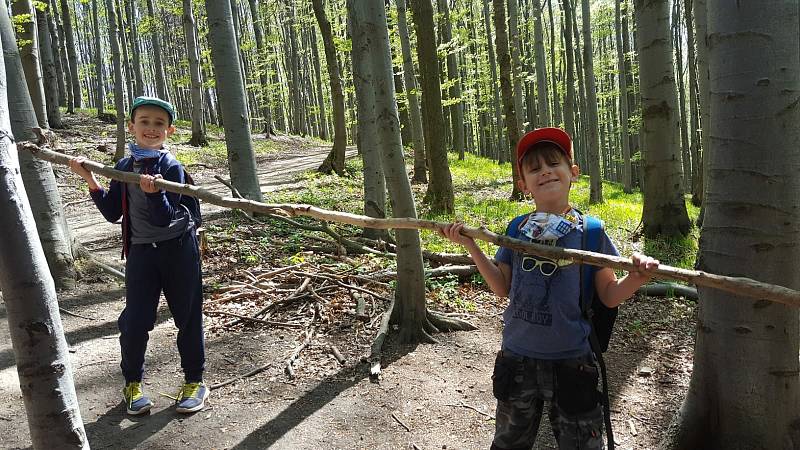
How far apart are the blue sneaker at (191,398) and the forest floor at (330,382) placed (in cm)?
6

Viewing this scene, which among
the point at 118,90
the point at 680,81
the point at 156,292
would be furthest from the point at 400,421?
the point at 680,81

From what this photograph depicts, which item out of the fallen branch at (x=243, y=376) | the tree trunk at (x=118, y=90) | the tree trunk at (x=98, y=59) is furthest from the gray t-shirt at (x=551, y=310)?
the tree trunk at (x=98, y=59)

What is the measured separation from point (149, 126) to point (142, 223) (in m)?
0.62

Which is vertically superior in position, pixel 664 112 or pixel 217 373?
pixel 664 112

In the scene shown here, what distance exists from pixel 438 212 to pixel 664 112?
4103mm

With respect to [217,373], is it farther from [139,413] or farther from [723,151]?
[723,151]

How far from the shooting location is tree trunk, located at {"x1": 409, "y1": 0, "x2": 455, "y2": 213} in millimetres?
9320

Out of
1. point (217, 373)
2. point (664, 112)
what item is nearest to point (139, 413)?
point (217, 373)

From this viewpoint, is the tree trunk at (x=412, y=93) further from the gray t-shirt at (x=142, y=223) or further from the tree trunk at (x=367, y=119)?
the gray t-shirt at (x=142, y=223)

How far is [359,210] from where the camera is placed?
31.1 ft

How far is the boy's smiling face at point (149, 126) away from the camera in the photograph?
127 inches

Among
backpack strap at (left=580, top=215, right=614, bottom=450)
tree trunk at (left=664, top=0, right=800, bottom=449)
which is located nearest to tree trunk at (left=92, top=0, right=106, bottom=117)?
backpack strap at (left=580, top=215, right=614, bottom=450)

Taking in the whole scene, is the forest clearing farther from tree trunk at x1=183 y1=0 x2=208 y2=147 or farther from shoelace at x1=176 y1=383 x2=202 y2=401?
tree trunk at x1=183 y1=0 x2=208 y2=147

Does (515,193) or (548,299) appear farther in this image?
(515,193)
